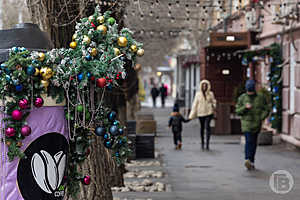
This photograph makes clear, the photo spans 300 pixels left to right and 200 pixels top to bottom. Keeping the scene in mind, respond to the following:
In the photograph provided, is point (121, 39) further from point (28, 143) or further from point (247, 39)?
point (247, 39)

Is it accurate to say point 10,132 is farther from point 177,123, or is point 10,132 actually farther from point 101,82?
point 177,123

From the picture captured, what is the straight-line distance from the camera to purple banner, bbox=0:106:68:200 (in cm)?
432

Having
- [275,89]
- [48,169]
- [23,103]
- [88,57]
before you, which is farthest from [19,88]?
[275,89]

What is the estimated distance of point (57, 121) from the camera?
4504 mm

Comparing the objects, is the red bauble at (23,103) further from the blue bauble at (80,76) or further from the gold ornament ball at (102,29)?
the gold ornament ball at (102,29)

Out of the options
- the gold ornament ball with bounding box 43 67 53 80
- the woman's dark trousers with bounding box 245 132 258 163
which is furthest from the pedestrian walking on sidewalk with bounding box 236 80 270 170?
the gold ornament ball with bounding box 43 67 53 80

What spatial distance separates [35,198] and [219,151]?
1074cm

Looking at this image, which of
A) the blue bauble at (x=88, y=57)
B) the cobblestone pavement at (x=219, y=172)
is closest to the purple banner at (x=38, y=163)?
the blue bauble at (x=88, y=57)

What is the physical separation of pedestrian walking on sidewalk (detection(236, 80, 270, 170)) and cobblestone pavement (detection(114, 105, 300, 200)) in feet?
1.30

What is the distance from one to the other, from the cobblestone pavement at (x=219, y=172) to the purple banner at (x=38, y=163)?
11.9ft

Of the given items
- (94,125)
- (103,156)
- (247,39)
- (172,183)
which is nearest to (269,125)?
(247,39)

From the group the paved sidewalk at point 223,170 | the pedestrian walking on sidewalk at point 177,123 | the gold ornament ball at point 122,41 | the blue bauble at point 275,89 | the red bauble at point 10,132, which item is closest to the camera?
the red bauble at point 10,132

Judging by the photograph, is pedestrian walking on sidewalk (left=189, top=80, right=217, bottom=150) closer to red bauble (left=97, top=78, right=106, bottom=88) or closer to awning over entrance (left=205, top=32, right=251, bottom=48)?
awning over entrance (left=205, top=32, right=251, bottom=48)

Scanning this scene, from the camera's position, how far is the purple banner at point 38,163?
4320mm
